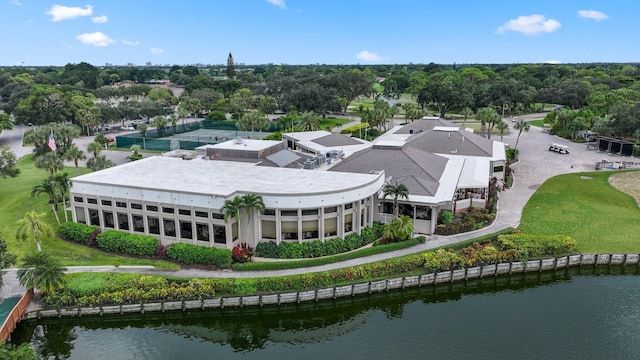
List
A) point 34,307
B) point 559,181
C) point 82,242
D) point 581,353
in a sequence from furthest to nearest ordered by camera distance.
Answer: point 559,181, point 82,242, point 34,307, point 581,353

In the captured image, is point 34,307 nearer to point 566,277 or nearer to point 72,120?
point 566,277

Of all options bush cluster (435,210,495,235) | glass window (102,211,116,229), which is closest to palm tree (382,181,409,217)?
bush cluster (435,210,495,235)

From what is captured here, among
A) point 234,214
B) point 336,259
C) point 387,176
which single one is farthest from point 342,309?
point 387,176

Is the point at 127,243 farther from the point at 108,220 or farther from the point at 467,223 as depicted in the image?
the point at 467,223

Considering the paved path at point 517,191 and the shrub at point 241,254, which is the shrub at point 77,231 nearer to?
the paved path at point 517,191

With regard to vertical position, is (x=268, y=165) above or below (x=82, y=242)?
above

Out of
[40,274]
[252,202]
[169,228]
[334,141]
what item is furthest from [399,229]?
[334,141]

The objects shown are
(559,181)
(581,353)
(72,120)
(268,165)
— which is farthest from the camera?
(72,120)
